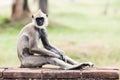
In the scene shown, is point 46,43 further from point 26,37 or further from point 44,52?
point 26,37

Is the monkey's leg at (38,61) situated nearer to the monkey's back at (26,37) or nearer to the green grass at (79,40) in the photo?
the monkey's back at (26,37)

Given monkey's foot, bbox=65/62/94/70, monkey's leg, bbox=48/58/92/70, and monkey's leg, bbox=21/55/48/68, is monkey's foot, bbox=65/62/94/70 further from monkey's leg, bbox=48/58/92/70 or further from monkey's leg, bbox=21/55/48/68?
monkey's leg, bbox=21/55/48/68

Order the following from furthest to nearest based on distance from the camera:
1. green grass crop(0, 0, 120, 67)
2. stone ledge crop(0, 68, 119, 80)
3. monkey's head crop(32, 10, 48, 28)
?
green grass crop(0, 0, 120, 67) → monkey's head crop(32, 10, 48, 28) → stone ledge crop(0, 68, 119, 80)

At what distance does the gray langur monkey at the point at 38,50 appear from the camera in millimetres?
7102

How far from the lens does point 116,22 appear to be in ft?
88.5

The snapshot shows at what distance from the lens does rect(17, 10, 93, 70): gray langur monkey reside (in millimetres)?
7102

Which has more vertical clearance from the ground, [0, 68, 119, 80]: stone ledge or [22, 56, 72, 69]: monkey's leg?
[22, 56, 72, 69]: monkey's leg

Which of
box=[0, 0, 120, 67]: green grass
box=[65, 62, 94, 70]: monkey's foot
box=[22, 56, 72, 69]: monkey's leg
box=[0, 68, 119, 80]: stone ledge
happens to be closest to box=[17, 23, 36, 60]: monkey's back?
box=[22, 56, 72, 69]: monkey's leg

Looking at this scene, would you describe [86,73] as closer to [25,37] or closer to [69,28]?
[25,37]

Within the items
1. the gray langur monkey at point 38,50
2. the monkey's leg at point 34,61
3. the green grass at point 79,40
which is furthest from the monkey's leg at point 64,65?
the green grass at point 79,40

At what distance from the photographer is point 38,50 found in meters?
7.15

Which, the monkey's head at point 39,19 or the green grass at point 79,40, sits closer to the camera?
the monkey's head at point 39,19

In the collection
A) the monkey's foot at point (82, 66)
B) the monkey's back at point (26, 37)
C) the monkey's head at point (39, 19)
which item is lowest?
the monkey's foot at point (82, 66)

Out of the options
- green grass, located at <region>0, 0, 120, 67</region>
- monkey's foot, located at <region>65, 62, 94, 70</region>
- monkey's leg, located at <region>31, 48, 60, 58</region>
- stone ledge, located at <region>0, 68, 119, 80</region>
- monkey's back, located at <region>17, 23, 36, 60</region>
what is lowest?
green grass, located at <region>0, 0, 120, 67</region>
